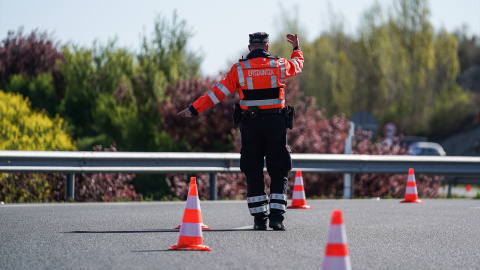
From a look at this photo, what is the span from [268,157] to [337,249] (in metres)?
3.94

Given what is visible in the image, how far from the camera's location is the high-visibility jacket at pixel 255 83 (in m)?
9.16

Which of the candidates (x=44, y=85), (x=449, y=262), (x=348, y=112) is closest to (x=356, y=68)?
(x=348, y=112)

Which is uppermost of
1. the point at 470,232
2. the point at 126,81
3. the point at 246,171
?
the point at 126,81

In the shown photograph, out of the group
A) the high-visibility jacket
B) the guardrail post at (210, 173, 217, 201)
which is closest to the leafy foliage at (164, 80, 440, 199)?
the guardrail post at (210, 173, 217, 201)

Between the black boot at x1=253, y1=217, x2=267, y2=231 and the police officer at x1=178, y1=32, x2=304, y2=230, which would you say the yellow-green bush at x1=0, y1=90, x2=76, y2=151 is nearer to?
the police officer at x1=178, y1=32, x2=304, y2=230

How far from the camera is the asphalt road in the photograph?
680cm

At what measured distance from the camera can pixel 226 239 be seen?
8211 millimetres

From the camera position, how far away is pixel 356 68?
59219 millimetres

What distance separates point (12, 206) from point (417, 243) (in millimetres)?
5929

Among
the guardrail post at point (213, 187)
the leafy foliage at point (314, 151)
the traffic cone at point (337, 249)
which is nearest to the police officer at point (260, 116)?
the traffic cone at point (337, 249)

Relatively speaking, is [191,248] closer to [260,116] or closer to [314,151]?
[260,116]

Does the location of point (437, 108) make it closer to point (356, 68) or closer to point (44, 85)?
point (356, 68)

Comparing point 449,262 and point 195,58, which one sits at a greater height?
point 195,58

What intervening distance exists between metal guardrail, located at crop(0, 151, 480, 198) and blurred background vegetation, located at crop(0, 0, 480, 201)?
2.09m
